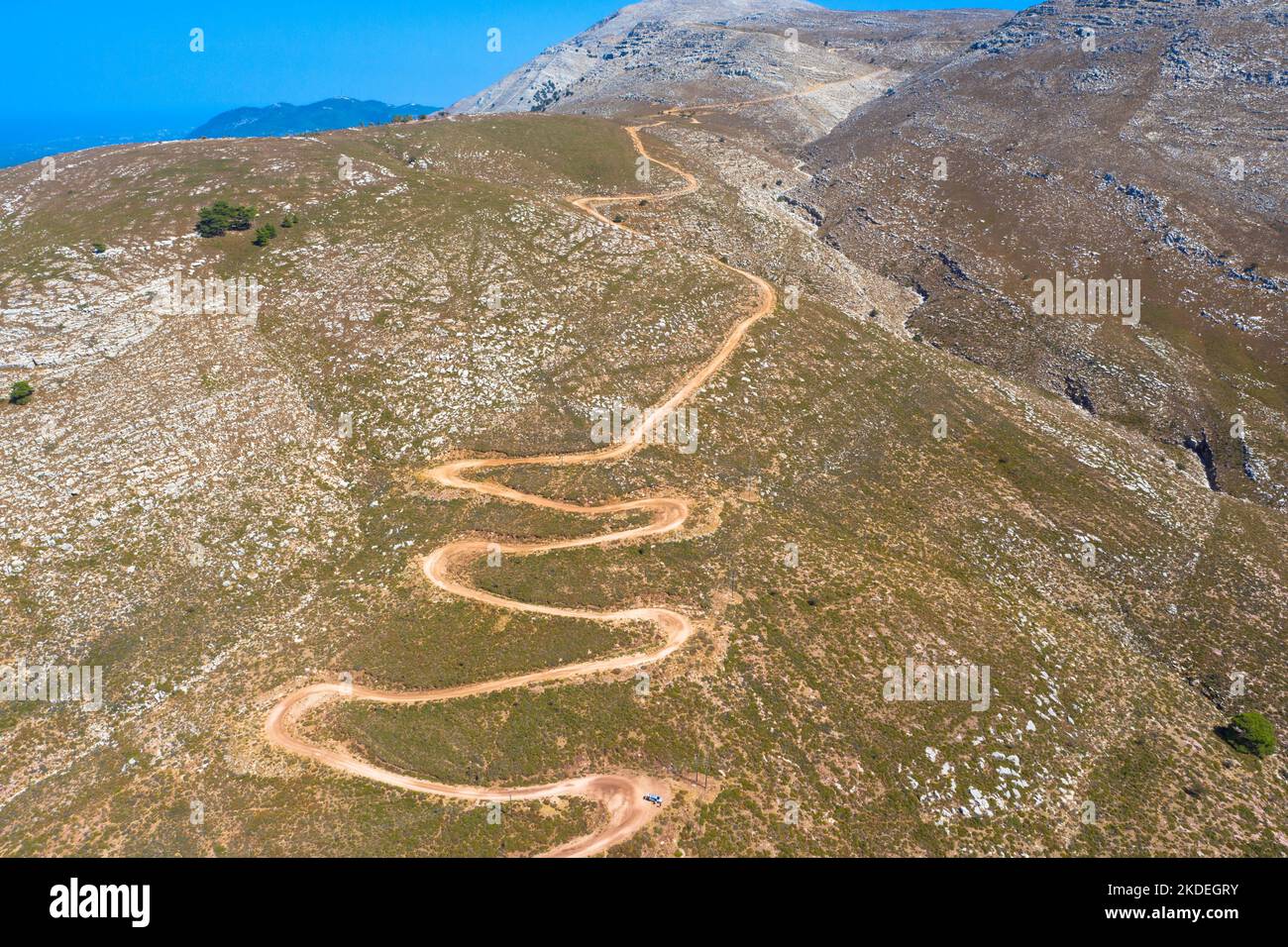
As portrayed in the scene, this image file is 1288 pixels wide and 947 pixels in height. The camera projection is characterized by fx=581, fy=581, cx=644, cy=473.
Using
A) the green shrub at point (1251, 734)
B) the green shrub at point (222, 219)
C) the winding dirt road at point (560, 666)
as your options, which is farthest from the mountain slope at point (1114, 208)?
the green shrub at point (222, 219)

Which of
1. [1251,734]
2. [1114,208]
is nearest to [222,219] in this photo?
[1251,734]

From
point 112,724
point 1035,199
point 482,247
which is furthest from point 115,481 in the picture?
point 1035,199

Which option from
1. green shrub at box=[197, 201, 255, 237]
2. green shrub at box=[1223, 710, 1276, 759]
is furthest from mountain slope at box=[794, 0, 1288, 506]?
green shrub at box=[197, 201, 255, 237]

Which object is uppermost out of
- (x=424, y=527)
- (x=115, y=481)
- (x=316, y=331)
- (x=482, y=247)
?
(x=482, y=247)

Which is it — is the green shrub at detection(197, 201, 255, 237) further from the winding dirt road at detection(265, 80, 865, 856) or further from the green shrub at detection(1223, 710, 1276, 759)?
the green shrub at detection(1223, 710, 1276, 759)

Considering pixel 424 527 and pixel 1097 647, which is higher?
pixel 424 527

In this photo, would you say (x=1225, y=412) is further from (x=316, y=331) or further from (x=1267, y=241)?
(x=316, y=331)

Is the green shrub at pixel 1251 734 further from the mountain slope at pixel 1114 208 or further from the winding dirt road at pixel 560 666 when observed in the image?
the winding dirt road at pixel 560 666
